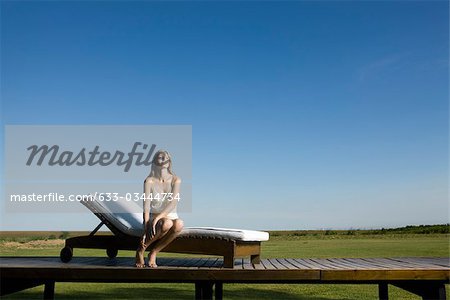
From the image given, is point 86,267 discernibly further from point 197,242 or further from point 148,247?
point 197,242

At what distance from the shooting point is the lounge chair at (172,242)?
535cm

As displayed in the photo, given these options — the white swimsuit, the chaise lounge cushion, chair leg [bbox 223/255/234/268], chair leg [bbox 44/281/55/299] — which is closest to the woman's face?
the white swimsuit

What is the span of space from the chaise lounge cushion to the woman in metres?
0.32

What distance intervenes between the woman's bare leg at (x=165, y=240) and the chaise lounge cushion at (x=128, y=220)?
24 centimetres

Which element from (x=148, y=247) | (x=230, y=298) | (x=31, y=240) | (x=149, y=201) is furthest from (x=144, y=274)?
(x=31, y=240)

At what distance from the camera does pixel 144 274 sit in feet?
17.1

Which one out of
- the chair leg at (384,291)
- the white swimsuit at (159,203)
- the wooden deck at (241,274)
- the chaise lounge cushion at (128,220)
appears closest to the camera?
the wooden deck at (241,274)

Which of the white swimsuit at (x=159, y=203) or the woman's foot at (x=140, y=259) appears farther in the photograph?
the woman's foot at (x=140, y=259)

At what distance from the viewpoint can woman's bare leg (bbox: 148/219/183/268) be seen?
529cm

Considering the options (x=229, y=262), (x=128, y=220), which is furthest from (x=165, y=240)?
(x=128, y=220)

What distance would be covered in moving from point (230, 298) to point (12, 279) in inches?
182

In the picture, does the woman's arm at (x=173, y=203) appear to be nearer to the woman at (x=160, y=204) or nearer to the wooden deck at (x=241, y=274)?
the woman at (x=160, y=204)

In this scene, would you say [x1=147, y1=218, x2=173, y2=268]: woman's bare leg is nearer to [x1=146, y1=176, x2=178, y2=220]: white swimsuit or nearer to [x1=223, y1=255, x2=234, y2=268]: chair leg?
[x1=146, y1=176, x2=178, y2=220]: white swimsuit

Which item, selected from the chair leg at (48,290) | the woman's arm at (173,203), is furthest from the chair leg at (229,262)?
the chair leg at (48,290)
